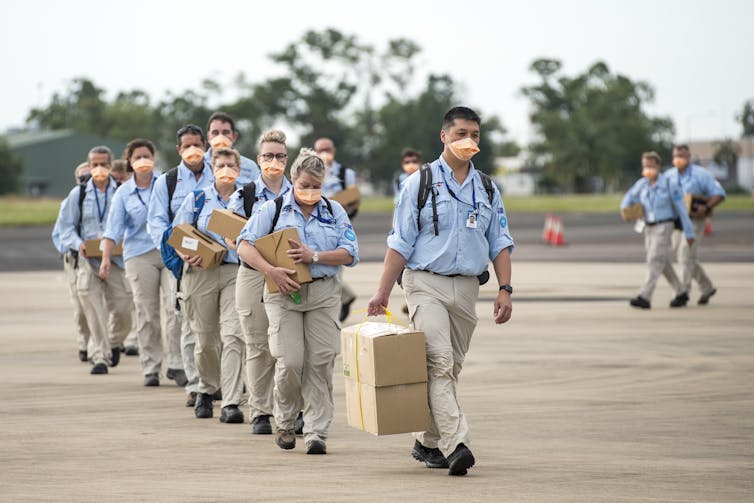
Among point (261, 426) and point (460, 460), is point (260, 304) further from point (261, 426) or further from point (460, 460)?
point (460, 460)

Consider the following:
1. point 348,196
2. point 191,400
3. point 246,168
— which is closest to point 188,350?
point 191,400

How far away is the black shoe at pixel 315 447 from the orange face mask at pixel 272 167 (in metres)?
1.91

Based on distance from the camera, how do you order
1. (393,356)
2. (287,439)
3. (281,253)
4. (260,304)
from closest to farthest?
1. (393,356)
2. (281,253)
3. (287,439)
4. (260,304)

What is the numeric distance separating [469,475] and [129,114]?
135m

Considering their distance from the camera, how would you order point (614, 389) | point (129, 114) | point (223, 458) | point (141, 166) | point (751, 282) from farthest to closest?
point (129, 114) < point (751, 282) < point (141, 166) < point (614, 389) < point (223, 458)

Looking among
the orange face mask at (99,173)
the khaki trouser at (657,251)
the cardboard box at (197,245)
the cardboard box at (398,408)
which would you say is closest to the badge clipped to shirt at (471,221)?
the cardboard box at (398,408)

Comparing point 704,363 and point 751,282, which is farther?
point 751,282

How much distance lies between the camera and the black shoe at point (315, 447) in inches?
339

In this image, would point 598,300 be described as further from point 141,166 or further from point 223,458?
point 223,458

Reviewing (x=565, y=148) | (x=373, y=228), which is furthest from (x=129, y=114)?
(x=373, y=228)

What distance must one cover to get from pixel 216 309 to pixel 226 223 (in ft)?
3.31

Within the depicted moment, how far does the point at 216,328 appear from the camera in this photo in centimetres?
1040

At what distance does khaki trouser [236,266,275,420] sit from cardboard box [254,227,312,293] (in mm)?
632

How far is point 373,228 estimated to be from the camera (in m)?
53.3
